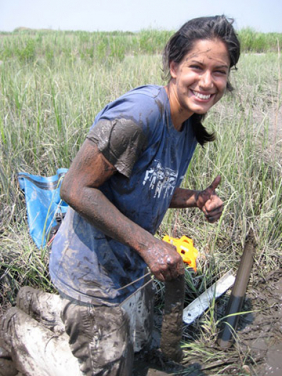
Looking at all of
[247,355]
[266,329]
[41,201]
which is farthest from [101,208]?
[41,201]

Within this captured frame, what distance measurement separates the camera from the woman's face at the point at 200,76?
1393 mm

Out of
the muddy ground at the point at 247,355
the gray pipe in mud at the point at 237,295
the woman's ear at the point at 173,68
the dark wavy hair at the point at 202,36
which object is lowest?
the muddy ground at the point at 247,355

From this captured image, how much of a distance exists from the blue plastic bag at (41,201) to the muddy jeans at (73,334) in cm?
69

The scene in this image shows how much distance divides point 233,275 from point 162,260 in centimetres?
Result: 151

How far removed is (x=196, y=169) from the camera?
315 cm

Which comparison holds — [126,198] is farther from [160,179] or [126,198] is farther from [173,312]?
[173,312]

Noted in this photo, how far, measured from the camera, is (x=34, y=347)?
5.92ft

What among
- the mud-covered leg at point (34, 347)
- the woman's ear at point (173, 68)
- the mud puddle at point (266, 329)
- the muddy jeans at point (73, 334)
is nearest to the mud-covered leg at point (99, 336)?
the muddy jeans at point (73, 334)

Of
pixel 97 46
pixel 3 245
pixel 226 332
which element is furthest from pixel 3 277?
pixel 97 46

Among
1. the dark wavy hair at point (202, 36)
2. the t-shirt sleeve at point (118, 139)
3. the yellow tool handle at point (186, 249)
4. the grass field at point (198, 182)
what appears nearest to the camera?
the t-shirt sleeve at point (118, 139)

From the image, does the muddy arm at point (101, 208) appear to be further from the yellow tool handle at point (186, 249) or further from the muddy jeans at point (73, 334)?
the yellow tool handle at point (186, 249)

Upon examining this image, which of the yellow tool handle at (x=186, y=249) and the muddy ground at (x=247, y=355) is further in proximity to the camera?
the yellow tool handle at (x=186, y=249)

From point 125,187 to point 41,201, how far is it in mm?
1641

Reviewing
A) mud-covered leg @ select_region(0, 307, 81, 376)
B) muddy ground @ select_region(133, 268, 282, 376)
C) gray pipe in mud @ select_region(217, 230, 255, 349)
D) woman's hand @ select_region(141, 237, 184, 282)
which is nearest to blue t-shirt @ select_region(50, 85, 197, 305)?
woman's hand @ select_region(141, 237, 184, 282)
